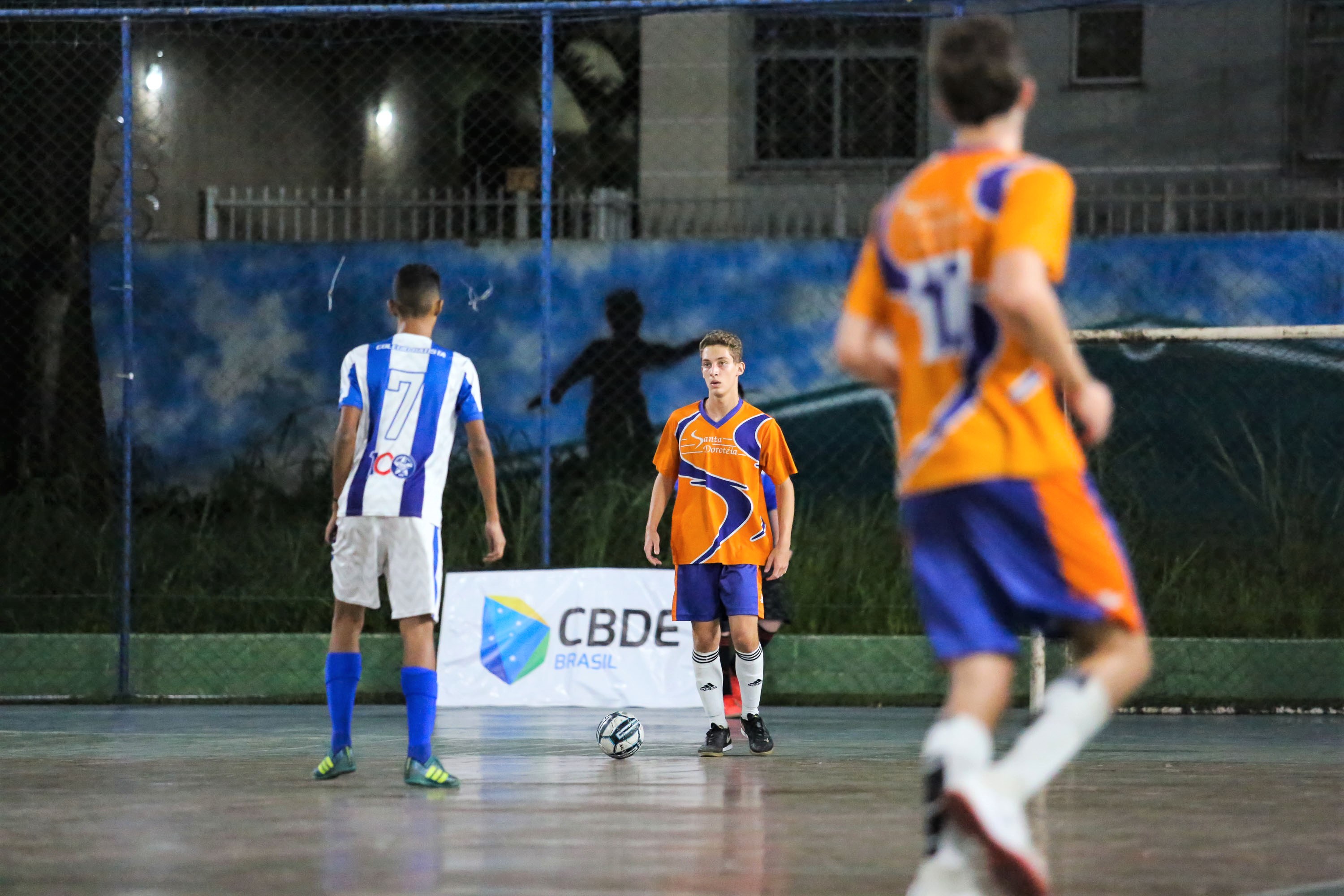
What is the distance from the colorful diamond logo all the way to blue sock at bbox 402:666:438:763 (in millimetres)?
4218

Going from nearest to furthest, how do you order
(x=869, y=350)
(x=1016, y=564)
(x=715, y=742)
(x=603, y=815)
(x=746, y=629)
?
(x=1016, y=564), (x=869, y=350), (x=603, y=815), (x=715, y=742), (x=746, y=629)

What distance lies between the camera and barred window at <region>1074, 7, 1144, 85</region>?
2122 cm

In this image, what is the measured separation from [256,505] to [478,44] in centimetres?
828

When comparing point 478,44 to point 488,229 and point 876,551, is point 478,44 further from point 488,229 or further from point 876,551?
point 876,551

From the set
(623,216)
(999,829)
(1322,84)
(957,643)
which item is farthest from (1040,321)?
(1322,84)

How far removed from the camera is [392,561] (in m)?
6.86

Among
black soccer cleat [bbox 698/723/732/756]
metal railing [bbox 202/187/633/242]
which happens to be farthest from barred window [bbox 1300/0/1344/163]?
black soccer cleat [bbox 698/723/732/756]

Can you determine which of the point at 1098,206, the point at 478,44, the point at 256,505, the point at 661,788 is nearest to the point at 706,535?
the point at 661,788

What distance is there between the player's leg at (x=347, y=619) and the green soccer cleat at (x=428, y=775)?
1.09 feet

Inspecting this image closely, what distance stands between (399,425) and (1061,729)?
12.1 feet

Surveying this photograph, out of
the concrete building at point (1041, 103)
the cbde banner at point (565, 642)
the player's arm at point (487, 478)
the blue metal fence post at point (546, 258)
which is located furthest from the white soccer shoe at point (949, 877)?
the concrete building at point (1041, 103)

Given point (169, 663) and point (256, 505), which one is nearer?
point (169, 663)

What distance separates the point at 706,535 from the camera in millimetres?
8453

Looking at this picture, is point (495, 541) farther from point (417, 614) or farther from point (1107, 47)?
point (1107, 47)
